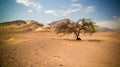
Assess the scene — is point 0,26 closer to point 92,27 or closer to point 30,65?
point 92,27

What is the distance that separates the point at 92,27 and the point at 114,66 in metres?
13.9

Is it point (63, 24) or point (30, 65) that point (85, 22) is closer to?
point (63, 24)

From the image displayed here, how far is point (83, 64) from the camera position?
729 cm

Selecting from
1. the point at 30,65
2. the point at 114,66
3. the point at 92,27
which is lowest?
the point at 114,66

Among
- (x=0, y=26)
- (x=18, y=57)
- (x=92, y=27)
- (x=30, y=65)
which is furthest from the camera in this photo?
(x=0, y=26)

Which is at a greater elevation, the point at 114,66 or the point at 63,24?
the point at 63,24

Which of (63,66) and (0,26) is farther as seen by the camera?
(0,26)

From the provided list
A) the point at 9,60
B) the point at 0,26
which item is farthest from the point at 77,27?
the point at 0,26

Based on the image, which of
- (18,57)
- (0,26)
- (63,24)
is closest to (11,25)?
(0,26)

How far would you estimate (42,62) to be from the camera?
6.91 m

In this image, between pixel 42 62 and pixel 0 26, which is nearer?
pixel 42 62

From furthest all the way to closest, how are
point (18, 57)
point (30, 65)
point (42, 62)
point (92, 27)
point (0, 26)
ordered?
point (0, 26) < point (92, 27) < point (18, 57) < point (42, 62) < point (30, 65)

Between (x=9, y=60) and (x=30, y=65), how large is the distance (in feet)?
4.93

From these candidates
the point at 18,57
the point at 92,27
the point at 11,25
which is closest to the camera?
the point at 18,57
